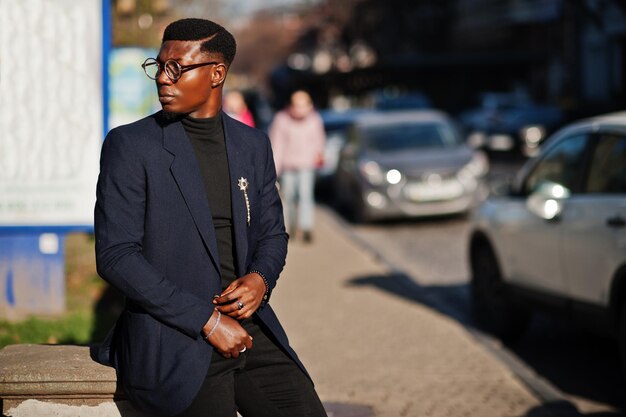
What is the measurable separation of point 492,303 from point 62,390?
525 cm

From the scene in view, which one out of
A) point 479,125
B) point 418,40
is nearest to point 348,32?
point 418,40

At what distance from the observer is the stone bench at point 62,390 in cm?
387

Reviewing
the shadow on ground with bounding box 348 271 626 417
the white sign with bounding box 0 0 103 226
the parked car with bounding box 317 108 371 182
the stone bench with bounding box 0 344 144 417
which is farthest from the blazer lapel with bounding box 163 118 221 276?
the parked car with bounding box 317 108 371 182

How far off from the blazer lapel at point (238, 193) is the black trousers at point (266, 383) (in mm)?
221

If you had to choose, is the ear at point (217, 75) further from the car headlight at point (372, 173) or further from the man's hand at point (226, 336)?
the car headlight at point (372, 173)

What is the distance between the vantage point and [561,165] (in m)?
7.79

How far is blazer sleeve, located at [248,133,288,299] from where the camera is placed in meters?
3.63

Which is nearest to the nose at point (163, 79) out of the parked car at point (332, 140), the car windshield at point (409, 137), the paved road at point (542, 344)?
the paved road at point (542, 344)

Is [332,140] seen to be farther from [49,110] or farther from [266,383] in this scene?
[266,383]

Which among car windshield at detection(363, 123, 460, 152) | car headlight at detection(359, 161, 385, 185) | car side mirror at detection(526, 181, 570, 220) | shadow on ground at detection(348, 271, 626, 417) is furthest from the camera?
car windshield at detection(363, 123, 460, 152)

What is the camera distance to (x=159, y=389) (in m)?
3.35

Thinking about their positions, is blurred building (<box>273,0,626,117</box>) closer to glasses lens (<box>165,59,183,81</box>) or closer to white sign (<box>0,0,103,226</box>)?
white sign (<box>0,0,103,226</box>)

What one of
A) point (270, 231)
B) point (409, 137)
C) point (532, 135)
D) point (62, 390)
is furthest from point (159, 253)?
point (532, 135)

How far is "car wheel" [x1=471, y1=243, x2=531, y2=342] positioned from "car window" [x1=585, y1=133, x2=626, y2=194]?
1406 millimetres
